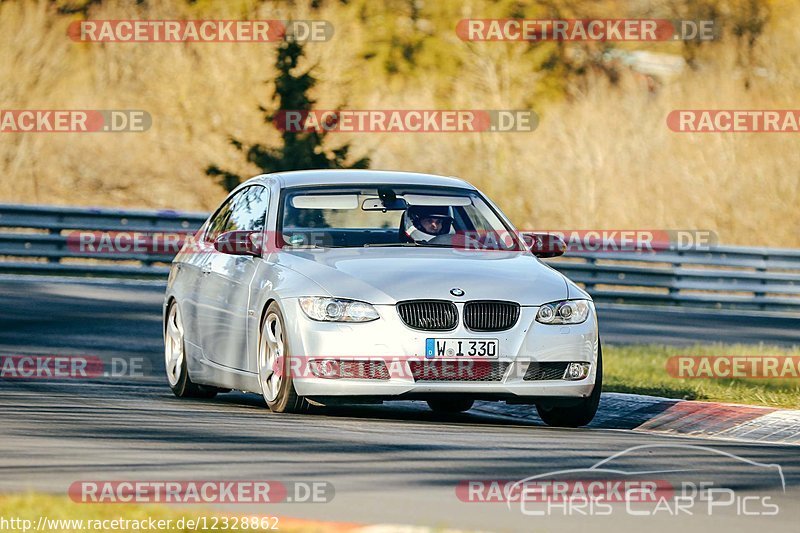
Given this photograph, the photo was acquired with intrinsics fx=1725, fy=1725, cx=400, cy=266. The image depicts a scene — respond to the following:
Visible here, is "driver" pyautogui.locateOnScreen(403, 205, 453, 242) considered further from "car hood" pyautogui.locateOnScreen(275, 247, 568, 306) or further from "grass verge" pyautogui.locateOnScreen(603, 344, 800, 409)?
"grass verge" pyautogui.locateOnScreen(603, 344, 800, 409)

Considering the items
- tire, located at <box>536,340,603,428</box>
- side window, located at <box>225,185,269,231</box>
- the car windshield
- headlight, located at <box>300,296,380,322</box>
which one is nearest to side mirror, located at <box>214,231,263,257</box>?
the car windshield

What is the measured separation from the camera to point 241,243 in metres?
11.5

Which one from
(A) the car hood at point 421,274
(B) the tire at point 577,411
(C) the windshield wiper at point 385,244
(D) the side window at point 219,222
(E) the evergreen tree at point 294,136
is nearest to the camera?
(A) the car hood at point 421,274

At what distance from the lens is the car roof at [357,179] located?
11961 mm

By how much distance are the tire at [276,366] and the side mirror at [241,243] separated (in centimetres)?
63

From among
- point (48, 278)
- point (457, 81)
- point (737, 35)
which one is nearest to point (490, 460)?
point (48, 278)

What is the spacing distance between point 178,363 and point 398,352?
119 inches

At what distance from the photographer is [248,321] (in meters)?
11.3

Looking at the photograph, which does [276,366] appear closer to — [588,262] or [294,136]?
[294,136]

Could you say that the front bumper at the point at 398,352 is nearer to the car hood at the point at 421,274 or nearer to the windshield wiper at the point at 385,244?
the car hood at the point at 421,274

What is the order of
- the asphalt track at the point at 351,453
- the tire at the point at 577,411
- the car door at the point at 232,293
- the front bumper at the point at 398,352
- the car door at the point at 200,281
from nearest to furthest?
the asphalt track at the point at 351,453 → the front bumper at the point at 398,352 → the tire at the point at 577,411 → the car door at the point at 232,293 → the car door at the point at 200,281

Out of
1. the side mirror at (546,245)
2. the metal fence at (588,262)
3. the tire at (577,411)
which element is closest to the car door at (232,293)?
the side mirror at (546,245)

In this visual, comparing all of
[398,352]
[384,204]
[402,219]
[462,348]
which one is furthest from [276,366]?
[384,204]

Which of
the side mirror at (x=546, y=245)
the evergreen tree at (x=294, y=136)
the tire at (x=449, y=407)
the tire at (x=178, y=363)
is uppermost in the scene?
the evergreen tree at (x=294, y=136)
